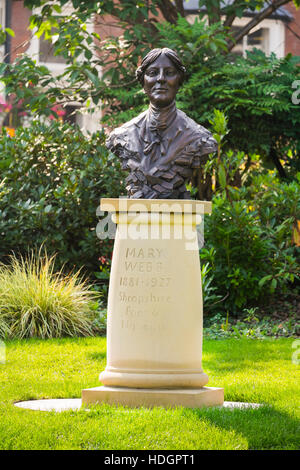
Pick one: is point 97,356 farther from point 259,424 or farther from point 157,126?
point 259,424

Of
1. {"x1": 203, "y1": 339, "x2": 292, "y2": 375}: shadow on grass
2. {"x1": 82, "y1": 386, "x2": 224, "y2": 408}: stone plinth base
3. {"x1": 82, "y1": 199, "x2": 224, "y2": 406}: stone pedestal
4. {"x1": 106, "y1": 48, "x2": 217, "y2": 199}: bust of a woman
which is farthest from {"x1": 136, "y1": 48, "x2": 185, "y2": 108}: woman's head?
{"x1": 203, "y1": 339, "x2": 292, "y2": 375}: shadow on grass

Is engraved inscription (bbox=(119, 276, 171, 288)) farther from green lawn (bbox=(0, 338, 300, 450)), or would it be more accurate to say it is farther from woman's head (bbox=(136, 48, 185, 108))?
woman's head (bbox=(136, 48, 185, 108))

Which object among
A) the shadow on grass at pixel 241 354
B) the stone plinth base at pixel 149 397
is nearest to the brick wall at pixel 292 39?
the shadow on grass at pixel 241 354

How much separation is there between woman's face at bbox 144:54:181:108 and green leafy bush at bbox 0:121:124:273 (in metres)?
4.61

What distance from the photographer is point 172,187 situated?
6.70 metres

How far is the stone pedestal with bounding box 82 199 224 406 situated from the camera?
20.3ft

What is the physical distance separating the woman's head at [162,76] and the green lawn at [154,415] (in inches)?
105

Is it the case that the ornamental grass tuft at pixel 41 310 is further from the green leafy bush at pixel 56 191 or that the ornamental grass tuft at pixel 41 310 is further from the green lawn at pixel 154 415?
the green leafy bush at pixel 56 191

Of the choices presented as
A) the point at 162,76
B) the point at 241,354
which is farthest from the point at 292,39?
the point at 162,76

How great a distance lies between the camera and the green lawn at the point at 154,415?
520 centimetres

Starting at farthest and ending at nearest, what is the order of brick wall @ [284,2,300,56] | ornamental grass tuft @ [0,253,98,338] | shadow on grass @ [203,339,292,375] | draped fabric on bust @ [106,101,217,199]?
brick wall @ [284,2,300,56]
ornamental grass tuft @ [0,253,98,338]
shadow on grass @ [203,339,292,375]
draped fabric on bust @ [106,101,217,199]

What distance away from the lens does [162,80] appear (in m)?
6.75

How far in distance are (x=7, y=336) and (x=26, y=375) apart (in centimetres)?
177

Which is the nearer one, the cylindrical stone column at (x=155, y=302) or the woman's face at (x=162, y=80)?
the cylindrical stone column at (x=155, y=302)
